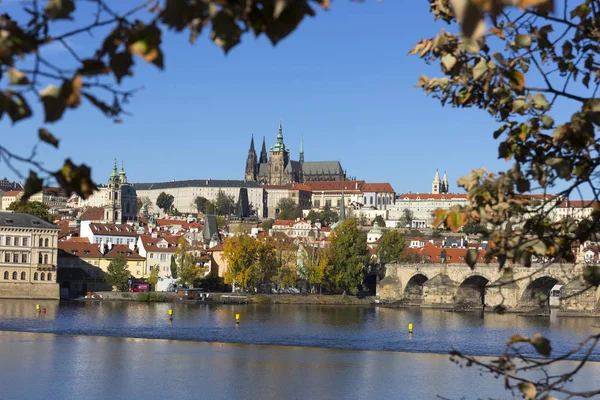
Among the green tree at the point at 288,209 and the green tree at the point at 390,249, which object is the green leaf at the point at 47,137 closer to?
the green tree at the point at 390,249

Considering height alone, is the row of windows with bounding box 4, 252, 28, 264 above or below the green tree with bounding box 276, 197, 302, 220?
below

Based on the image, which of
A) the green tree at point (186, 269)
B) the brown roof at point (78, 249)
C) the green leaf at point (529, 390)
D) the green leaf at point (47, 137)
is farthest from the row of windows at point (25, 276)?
the green leaf at point (47, 137)

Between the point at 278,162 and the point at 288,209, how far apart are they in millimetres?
29999

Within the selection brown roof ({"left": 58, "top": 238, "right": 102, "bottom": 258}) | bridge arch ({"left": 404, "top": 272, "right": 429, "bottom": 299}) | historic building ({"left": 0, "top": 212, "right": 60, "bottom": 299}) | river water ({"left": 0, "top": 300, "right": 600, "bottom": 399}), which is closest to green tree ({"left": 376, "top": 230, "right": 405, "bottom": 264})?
bridge arch ({"left": 404, "top": 272, "right": 429, "bottom": 299})

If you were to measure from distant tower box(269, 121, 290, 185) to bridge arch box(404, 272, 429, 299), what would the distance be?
399 feet

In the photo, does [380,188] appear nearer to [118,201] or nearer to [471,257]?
[118,201]

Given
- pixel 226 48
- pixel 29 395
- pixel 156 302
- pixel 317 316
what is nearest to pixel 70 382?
pixel 29 395

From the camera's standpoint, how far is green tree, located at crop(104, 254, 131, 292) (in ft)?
209

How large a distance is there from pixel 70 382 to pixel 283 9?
68.7ft

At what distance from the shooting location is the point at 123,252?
69.8m

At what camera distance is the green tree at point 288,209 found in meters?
160

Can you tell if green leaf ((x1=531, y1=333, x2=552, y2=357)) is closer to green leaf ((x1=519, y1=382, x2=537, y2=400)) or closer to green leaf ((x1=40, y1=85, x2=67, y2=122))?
green leaf ((x1=519, y1=382, x2=537, y2=400))

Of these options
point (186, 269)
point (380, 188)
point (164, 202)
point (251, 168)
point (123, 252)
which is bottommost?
point (186, 269)

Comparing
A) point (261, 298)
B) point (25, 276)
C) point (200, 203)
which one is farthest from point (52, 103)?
point (200, 203)
